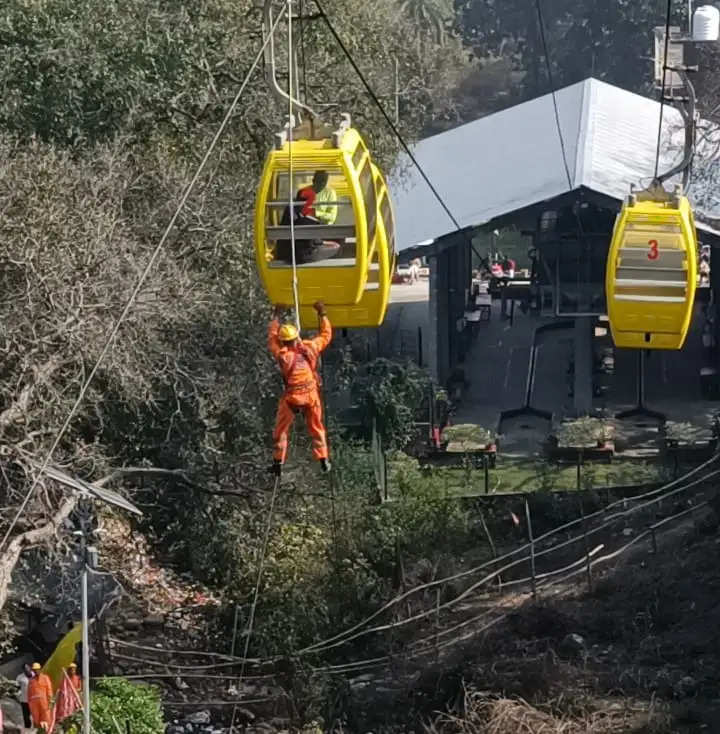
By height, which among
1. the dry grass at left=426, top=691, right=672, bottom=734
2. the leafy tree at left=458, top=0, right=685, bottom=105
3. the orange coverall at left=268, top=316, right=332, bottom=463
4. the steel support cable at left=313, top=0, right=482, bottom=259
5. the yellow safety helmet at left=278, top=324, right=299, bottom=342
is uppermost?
the leafy tree at left=458, top=0, right=685, bottom=105

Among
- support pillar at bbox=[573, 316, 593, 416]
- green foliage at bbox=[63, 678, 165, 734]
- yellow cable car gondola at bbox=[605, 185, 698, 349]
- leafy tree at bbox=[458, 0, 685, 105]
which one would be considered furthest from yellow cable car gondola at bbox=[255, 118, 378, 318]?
leafy tree at bbox=[458, 0, 685, 105]

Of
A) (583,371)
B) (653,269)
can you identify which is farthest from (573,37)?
(653,269)

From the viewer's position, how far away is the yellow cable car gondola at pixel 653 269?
13359 mm

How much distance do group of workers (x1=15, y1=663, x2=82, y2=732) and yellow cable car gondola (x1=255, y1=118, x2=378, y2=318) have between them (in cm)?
592

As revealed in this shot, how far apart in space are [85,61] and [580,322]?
41.6 ft

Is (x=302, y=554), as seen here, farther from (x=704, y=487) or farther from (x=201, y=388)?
(x=704, y=487)

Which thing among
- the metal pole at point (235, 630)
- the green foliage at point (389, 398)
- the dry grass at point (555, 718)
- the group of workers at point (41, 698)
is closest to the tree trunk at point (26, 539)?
the group of workers at point (41, 698)

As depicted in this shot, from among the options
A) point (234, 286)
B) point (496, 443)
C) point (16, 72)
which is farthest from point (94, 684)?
point (496, 443)

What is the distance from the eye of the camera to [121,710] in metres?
15.5

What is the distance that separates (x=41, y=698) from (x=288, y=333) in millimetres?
6322

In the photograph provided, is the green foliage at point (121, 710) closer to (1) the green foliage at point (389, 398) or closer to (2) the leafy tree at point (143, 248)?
(2) the leafy tree at point (143, 248)

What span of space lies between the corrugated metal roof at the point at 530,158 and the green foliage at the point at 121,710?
10.9 m

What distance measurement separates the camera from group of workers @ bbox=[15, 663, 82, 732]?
51.2 feet

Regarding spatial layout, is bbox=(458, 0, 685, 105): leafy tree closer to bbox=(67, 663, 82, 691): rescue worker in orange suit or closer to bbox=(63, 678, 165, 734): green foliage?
bbox=(67, 663, 82, 691): rescue worker in orange suit
